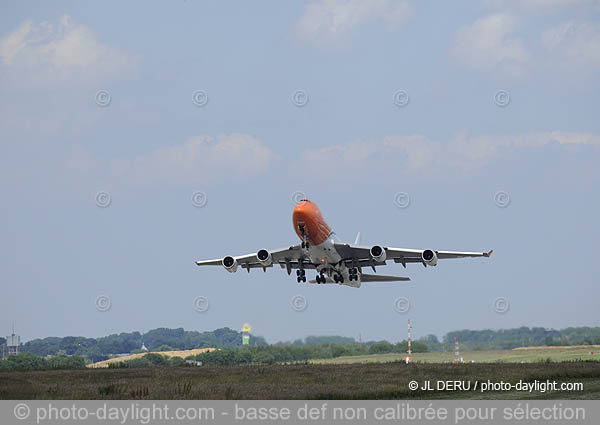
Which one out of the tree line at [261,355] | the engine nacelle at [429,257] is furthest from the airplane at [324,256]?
the tree line at [261,355]

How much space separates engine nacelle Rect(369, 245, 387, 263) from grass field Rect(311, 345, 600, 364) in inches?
451

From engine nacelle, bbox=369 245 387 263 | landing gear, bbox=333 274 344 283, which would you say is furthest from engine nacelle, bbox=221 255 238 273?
engine nacelle, bbox=369 245 387 263

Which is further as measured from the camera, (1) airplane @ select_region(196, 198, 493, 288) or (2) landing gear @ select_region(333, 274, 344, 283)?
(2) landing gear @ select_region(333, 274, 344, 283)

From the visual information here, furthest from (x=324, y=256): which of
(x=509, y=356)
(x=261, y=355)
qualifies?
(x=509, y=356)

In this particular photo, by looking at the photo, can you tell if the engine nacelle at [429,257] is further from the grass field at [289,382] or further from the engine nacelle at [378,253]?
the grass field at [289,382]

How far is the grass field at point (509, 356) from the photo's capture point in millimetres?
56594

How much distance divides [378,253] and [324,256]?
3.60 metres

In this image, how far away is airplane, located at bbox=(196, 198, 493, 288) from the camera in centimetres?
4631

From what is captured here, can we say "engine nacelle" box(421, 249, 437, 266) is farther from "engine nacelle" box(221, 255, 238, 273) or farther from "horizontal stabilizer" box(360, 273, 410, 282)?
"engine nacelle" box(221, 255, 238, 273)

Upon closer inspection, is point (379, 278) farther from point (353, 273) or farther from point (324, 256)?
point (324, 256)

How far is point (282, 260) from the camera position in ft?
177

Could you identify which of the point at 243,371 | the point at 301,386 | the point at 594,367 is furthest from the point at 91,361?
the point at 594,367

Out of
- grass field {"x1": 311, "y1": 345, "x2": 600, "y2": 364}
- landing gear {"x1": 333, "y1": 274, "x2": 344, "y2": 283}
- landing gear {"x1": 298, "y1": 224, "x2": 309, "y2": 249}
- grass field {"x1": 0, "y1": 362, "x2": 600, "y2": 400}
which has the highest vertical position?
landing gear {"x1": 298, "y1": 224, "x2": 309, "y2": 249}
